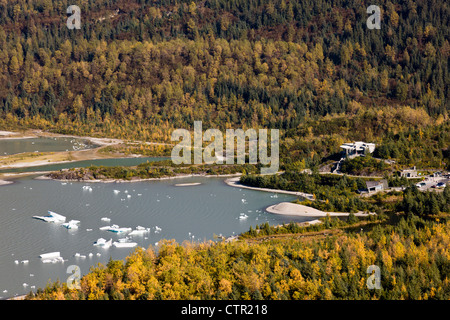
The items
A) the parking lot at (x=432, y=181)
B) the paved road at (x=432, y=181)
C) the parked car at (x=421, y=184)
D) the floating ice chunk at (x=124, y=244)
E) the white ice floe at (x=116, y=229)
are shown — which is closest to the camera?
the floating ice chunk at (x=124, y=244)

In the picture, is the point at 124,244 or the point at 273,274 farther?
→ the point at 124,244

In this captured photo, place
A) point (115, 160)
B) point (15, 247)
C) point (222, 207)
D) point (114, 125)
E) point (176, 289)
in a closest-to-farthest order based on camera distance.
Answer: point (176, 289) < point (15, 247) < point (222, 207) < point (115, 160) < point (114, 125)

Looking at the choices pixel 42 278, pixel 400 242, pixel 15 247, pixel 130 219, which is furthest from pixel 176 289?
pixel 130 219

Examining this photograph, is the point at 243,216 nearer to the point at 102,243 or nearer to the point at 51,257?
the point at 102,243

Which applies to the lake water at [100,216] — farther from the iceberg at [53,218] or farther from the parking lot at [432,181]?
the parking lot at [432,181]

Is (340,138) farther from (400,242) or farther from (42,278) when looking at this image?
(42,278)

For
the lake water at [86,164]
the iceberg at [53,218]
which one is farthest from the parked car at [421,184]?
the lake water at [86,164]

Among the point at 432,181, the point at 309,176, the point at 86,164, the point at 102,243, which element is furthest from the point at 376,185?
the point at 86,164
